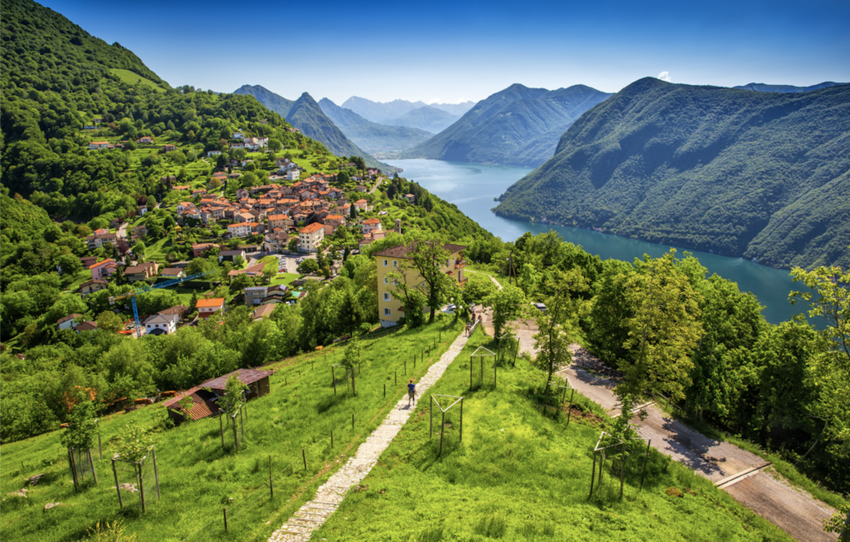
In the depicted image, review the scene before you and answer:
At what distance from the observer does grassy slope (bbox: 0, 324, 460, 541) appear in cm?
1167

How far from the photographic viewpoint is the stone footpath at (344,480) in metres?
11.2

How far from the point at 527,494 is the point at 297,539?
21.8 feet

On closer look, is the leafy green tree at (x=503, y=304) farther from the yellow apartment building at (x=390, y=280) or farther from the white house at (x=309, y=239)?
the white house at (x=309, y=239)

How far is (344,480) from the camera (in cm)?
1333

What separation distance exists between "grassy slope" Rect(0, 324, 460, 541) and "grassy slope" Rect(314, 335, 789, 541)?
190cm

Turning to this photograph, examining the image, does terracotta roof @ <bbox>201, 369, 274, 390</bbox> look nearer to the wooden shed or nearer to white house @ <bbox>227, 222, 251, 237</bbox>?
the wooden shed

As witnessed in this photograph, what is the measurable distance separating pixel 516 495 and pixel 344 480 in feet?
17.3

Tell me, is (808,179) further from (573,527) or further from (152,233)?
(152,233)

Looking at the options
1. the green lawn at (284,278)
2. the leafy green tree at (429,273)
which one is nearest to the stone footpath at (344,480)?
the leafy green tree at (429,273)

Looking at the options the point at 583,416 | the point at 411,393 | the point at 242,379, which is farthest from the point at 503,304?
the point at 242,379

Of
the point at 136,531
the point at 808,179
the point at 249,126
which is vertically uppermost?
the point at 249,126

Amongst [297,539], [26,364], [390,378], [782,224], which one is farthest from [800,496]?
[782,224]

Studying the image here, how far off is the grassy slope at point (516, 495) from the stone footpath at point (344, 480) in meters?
0.34

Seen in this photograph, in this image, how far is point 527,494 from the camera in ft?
42.3
